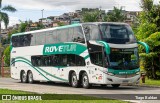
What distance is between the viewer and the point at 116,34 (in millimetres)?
25531

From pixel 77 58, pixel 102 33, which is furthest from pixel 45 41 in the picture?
pixel 102 33

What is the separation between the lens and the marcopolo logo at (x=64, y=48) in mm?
26797

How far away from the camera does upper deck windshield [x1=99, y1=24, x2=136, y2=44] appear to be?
2525 cm

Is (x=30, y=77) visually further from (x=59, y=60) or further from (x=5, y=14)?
(x=5, y=14)

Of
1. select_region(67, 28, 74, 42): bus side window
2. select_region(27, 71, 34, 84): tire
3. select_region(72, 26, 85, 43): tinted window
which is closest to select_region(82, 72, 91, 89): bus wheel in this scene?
select_region(72, 26, 85, 43): tinted window

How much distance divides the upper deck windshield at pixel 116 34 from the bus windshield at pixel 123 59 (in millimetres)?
593

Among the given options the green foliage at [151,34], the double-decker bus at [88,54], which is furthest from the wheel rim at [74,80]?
the green foliage at [151,34]

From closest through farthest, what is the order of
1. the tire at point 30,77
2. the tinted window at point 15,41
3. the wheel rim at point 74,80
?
1. the wheel rim at point 74,80
2. the tire at point 30,77
3. the tinted window at point 15,41

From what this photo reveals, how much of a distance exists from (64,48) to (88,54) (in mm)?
2988

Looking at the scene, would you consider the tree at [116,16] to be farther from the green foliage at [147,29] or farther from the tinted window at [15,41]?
the tinted window at [15,41]

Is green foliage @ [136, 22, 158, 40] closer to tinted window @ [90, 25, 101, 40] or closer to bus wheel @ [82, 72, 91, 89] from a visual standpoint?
bus wheel @ [82, 72, 91, 89]

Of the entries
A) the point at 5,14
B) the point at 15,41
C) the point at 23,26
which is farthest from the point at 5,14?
the point at 23,26

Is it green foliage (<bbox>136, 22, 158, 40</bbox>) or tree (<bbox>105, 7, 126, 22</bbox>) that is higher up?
tree (<bbox>105, 7, 126, 22</bbox>)

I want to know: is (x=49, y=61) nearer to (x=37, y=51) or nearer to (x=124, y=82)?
(x=37, y=51)
